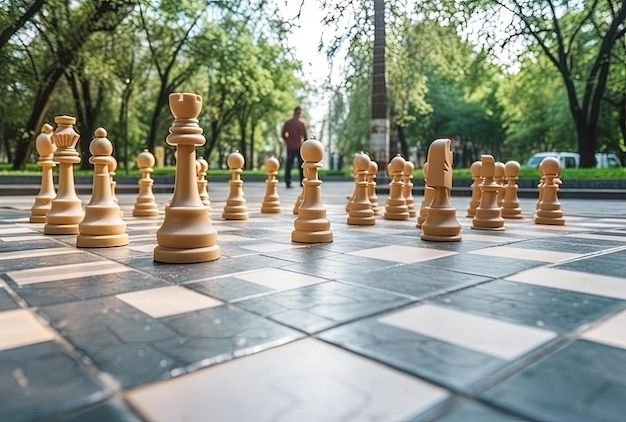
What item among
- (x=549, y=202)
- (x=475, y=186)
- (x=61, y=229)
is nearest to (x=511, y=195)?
(x=475, y=186)

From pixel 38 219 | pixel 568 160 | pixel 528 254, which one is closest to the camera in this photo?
pixel 528 254

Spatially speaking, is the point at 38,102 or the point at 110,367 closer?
the point at 110,367

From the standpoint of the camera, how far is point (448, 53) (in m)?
13.8

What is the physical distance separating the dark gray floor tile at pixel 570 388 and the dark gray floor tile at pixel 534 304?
21 cm

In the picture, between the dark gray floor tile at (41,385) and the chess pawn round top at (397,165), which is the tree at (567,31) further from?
the dark gray floor tile at (41,385)

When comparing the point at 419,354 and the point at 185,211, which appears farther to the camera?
the point at 185,211

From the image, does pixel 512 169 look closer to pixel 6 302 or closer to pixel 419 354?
pixel 419 354

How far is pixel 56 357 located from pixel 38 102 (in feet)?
54.5

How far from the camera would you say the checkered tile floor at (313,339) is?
890 mm

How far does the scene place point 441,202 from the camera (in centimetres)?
321

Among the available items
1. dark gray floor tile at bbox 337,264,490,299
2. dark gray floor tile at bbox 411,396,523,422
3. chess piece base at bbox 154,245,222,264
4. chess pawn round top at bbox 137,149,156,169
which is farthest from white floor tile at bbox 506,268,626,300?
chess pawn round top at bbox 137,149,156,169

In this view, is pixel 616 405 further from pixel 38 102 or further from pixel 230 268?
pixel 38 102

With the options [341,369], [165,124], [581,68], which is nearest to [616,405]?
[341,369]

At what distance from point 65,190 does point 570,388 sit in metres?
3.39
